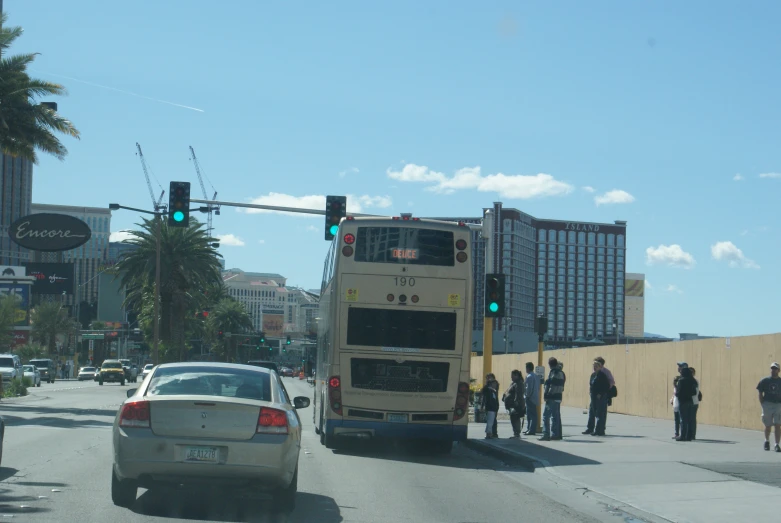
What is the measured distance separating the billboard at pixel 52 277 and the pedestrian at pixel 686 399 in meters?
109

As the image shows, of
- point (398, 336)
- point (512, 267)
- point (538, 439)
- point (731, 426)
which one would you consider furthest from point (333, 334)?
point (512, 267)

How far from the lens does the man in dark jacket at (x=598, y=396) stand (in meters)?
21.9

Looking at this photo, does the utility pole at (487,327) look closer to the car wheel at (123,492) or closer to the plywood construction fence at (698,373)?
the plywood construction fence at (698,373)

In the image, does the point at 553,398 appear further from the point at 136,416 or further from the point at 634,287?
the point at 634,287

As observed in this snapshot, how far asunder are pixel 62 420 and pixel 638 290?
15157 cm

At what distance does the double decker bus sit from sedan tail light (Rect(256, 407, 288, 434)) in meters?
7.73

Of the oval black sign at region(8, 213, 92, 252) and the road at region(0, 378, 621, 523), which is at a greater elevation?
the oval black sign at region(8, 213, 92, 252)

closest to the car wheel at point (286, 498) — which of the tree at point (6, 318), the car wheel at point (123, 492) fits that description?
the car wheel at point (123, 492)

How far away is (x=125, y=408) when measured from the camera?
9805 mm

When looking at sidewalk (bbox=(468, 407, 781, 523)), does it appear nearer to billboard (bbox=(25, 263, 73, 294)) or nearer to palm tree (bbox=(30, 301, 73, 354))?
palm tree (bbox=(30, 301, 73, 354))

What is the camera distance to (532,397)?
2227cm

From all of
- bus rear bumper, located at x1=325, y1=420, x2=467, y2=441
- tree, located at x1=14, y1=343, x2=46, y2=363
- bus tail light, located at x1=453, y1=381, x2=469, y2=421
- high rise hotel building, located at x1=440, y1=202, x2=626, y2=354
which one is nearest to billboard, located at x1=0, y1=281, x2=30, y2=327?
tree, located at x1=14, y1=343, x2=46, y2=363

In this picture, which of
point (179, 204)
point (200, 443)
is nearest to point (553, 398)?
point (179, 204)

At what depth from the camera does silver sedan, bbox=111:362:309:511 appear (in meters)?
9.57
